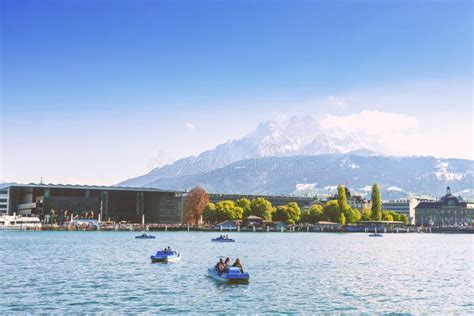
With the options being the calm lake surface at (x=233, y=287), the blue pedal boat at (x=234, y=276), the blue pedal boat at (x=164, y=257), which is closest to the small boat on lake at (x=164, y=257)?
the blue pedal boat at (x=164, y=257)

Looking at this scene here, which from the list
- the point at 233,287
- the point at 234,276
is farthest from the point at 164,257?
the point at 233,287

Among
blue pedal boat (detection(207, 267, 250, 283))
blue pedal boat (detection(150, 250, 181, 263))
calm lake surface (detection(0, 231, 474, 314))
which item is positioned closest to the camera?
calm lake surface (detection(0, 231, 474, 314))

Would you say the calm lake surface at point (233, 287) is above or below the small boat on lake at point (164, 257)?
below

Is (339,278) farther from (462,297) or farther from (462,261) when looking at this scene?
(462,261)

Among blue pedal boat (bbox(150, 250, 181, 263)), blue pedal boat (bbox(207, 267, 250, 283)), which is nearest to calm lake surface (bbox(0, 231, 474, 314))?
blue pedal boat (bbox(207, 267, 250, 283))

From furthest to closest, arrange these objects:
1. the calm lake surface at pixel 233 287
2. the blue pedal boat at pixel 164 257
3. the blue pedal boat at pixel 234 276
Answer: the blue pedal boat at pixel 164 257 → the blue pedal boat at pixel 234 276 → the calm lake surface at pixel 233 287

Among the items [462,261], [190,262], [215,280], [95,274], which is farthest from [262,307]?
[462,261]

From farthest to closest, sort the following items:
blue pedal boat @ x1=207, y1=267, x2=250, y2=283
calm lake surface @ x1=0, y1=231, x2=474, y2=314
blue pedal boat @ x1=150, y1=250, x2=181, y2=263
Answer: blue pedal boat @ x1=150, y1=250, x2=181, y2=263 → blue pedal boat @ x1=207, y1=267, x2=250, y2=283 → calm lake surface @ x1=0, y1=231, x2=474, y2=314

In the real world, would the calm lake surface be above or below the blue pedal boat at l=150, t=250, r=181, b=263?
below

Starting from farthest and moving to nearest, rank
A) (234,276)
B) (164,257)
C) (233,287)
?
1. (164,257)
2. (234,276)
3. (233,287)

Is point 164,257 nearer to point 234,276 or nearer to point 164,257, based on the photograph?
point 164,257

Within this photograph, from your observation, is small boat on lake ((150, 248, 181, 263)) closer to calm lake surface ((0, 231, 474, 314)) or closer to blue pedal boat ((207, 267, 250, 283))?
calm lake surface ((0, 231, 474, 314))

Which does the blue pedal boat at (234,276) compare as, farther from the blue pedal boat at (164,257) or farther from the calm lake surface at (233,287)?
the blue pedal boat at (164,257)

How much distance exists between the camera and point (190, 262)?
7106 centimetres
